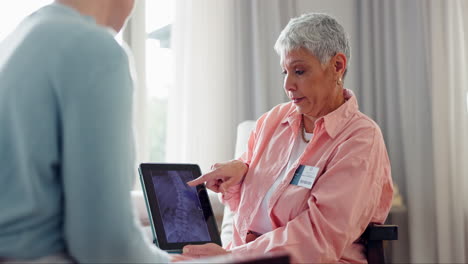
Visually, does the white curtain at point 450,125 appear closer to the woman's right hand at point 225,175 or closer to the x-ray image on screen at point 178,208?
the woman's right hand at point 225,175

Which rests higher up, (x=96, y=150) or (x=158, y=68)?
(x=158, y=68)

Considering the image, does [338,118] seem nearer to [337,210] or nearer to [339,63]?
[339,63]

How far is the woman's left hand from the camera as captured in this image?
5.62ft

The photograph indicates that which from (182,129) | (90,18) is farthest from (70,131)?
(182,129)

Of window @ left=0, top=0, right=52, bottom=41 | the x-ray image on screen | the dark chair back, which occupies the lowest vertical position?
the dark chair back

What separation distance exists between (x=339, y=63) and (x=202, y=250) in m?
0.85

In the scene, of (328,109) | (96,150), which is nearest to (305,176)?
(328,109)

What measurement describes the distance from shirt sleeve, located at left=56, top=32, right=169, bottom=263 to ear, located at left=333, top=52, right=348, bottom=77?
4.03 ft

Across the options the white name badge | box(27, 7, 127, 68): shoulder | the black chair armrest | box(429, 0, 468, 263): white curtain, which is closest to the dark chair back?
the black chair armrest

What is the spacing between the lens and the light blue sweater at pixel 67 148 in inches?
37.6

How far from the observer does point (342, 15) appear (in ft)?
14.1

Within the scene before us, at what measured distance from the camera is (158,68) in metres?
4.00

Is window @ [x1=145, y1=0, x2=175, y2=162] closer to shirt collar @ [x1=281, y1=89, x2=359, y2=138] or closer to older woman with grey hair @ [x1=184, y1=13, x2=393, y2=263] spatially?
older woman with grey hair @ [x1=184, y1=13, x2=393, y2=263]

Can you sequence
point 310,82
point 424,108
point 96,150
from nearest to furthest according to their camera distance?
point 96,150 < point 310,82 < point 424,108
